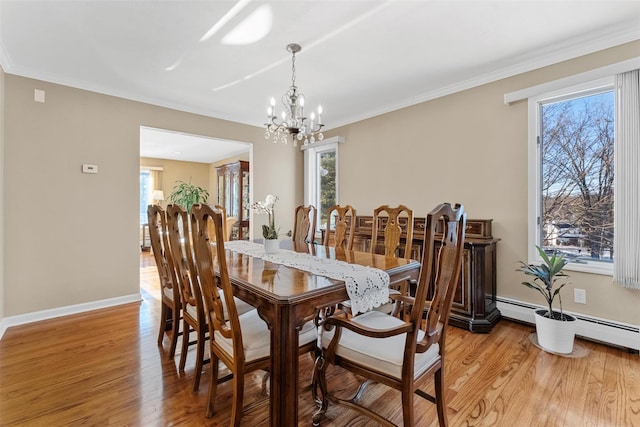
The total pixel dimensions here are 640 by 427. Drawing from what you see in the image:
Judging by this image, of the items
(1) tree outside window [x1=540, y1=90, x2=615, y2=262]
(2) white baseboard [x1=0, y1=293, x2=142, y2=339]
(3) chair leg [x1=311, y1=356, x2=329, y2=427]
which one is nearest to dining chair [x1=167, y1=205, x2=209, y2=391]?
(3) chair leg [x1=311, y1=356, x2=329, y2=427]

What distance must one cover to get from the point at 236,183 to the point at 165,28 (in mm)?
4361

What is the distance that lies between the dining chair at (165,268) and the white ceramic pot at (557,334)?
2852mm

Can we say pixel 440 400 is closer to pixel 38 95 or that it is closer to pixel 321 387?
pixel 321 387

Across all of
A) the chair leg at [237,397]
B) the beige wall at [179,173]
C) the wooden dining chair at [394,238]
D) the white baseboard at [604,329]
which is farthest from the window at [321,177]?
the beige wall at [179,173]

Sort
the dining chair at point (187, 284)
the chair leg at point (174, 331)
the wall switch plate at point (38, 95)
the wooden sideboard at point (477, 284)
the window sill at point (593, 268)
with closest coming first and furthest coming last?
the dining chair at point (187, 284) → the chair leg at point (174, 331) → the window sill at point (593, 268) → the wooden sideboard at point (477, 284) → the wall switch plate at point (38, 95)

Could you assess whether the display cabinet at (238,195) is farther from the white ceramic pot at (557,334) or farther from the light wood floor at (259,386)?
the white ceramic pot at (557,334)

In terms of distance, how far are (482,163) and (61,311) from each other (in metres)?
4.74

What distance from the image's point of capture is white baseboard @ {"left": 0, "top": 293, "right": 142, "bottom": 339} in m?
2.83

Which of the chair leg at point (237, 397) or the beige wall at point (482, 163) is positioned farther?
the beige wall at point (482, 163)

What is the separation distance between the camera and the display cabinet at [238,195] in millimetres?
6309

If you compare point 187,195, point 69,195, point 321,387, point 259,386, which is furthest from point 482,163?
point 187,195

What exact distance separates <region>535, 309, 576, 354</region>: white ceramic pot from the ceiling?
2.29 meters

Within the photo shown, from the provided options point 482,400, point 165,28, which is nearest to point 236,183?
point 165,28

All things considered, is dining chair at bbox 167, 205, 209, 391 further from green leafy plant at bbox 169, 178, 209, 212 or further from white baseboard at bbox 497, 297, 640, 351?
green leafy plant at bbox 169, 178, 209, 212
